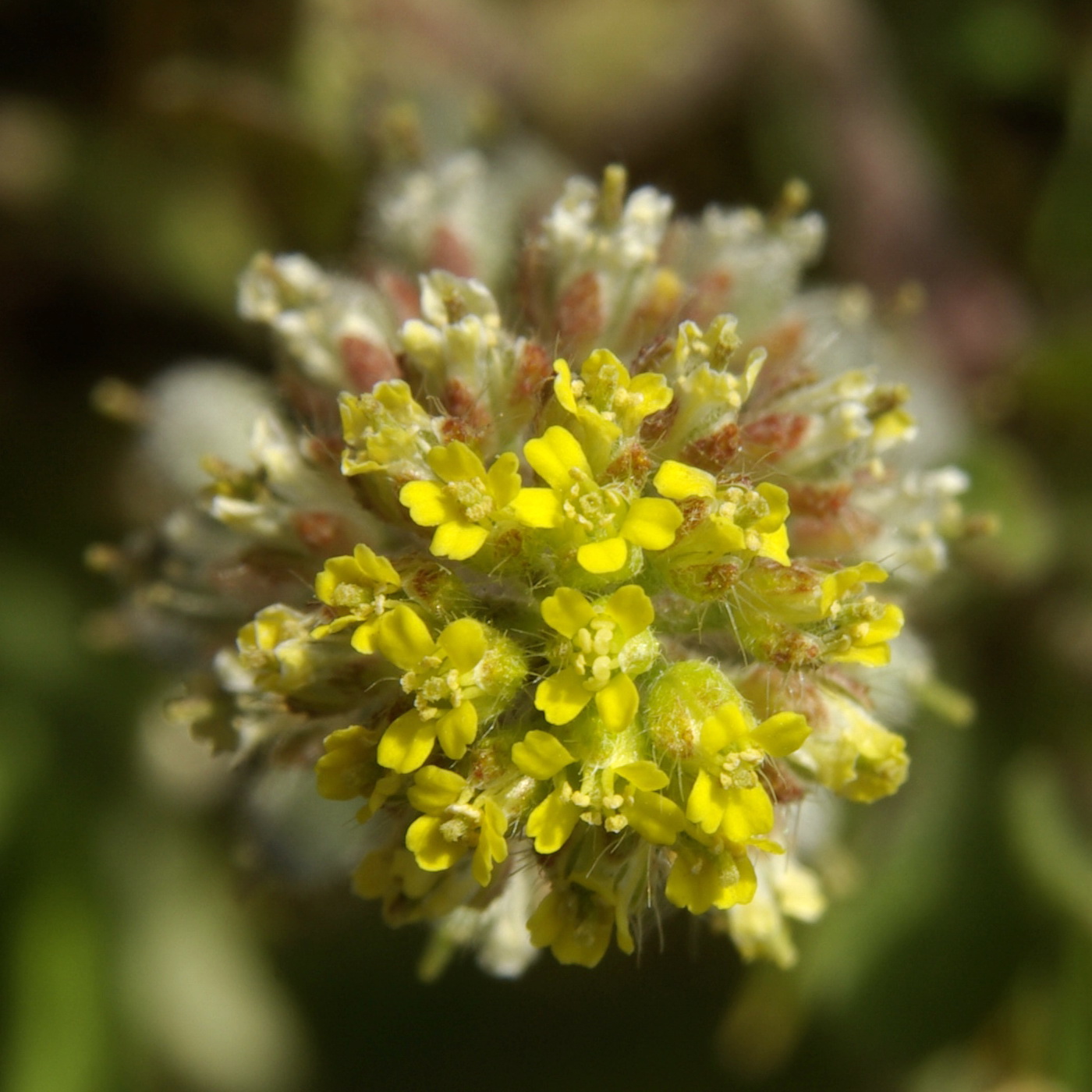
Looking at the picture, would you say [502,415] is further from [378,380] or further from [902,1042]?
[902,1042]

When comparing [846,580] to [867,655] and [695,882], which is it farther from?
[695,882]

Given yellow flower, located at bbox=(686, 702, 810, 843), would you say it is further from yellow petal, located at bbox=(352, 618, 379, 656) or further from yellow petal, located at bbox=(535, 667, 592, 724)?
Result: yellow petal, located at bbox=(352, 618, 379, 656)

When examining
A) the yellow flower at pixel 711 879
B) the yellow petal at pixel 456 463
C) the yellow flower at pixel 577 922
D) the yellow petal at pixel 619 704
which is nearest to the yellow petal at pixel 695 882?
the yellow flower at pixel 711 879

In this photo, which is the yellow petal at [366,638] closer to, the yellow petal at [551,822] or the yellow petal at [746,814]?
the yellow petal at [551,822]

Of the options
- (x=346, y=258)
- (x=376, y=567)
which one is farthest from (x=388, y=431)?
(x=346, y=258)

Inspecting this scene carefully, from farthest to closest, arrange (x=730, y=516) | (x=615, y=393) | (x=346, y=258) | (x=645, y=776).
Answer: (x=346, y=258) < (x=615, y=393) < (x=730, y=516) < (x=645, y=776)

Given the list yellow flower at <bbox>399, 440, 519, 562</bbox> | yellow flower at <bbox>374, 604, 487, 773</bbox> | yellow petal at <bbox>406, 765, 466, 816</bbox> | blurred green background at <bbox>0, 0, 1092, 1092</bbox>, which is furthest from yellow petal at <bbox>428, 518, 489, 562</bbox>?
blurred green background at <bbox>0, 0, 1092, 1092</bbox>
